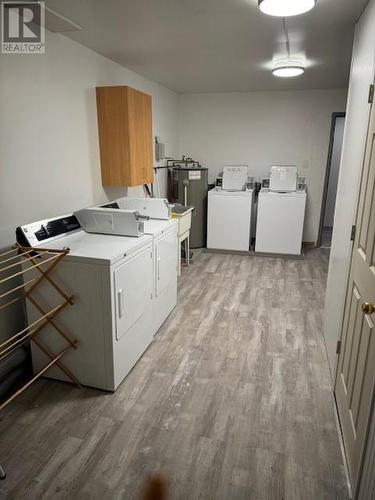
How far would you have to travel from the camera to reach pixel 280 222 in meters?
5.15

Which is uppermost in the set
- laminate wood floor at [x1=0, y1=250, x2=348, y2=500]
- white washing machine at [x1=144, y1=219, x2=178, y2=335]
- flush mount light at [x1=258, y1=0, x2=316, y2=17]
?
flush mount light at [x1=258, y1=0, x2=316, y2=17]

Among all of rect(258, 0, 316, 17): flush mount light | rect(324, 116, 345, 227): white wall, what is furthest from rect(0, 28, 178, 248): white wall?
rect(324, 116, 345, 227): white wall

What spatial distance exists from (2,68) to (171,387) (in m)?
2.35

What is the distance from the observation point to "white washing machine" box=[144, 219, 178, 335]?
2.82 metres

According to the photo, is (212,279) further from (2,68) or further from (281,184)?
(2,68)

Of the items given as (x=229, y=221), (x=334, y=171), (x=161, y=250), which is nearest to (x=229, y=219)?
(x=229, y=221)

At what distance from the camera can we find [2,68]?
220cm

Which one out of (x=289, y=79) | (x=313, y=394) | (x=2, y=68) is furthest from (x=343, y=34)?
(x=313, y=394)

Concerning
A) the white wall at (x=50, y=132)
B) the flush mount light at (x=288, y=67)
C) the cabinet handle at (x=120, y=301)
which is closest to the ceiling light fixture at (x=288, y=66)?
the flush mount light at (x=288, y=67)

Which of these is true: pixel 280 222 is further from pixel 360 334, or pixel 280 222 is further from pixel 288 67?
pixel 360 334

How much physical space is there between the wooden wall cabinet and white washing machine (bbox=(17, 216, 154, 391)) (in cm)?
107

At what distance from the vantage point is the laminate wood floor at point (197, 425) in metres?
1.64

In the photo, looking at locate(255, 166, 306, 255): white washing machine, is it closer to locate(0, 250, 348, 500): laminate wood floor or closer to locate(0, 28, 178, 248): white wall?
locate(0, 250, 348, 500): laminate wood floor

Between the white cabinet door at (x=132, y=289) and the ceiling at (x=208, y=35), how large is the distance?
163cm
